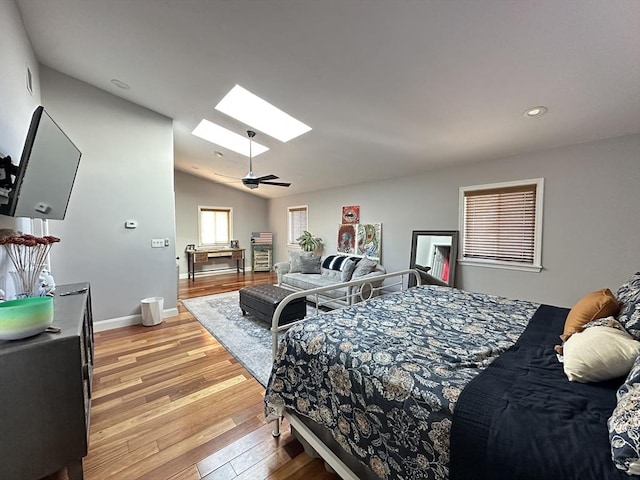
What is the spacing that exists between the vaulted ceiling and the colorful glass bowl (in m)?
2.20

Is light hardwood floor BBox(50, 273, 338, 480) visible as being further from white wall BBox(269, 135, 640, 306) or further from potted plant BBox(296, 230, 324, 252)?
potted plant BBox(296, 230, 324, 252)

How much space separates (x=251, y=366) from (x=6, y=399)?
171cm

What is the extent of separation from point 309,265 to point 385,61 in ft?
13.2

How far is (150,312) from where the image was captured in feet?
12.0

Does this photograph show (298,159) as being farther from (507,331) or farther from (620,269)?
(620,269)

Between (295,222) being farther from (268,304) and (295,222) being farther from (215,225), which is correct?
(268,304)

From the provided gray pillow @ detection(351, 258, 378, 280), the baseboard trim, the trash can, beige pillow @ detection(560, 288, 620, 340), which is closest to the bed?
beige pillow @ detection(560, 288, 620, 340)

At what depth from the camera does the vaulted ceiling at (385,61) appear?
170cm

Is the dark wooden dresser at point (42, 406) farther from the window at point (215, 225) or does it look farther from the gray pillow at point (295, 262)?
the window at point (215, 225)

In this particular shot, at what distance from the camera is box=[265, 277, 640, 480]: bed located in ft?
2.76

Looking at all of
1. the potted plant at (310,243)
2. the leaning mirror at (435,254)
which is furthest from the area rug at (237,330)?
the leaning mirror at (435,254)

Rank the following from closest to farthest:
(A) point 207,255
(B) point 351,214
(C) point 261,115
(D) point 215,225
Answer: (C) point 261,115 < (B) point 351,214 < (A) point 207,255 < (D) point 215,225

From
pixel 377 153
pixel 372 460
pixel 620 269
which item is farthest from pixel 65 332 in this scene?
pixel 620 269

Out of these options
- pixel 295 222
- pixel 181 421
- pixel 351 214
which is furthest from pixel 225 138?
pixel 181 421
